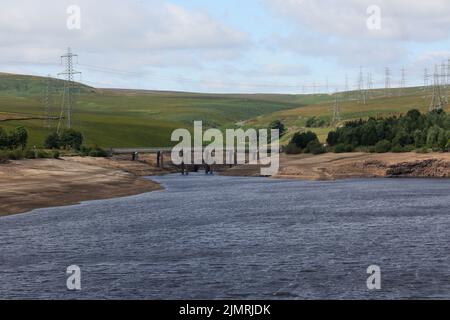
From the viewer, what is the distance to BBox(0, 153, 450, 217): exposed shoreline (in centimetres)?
10038

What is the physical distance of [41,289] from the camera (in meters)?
45.3

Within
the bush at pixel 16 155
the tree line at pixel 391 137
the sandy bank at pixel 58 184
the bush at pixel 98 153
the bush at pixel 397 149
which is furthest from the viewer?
the bush at pixel 98 153

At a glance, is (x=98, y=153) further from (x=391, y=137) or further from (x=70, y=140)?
(x=391, y=137)

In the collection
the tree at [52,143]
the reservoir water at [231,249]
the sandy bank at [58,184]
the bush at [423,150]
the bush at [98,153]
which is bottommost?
the reservoir water at [231,249]

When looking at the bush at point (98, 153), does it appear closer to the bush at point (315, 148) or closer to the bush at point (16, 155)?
the bush at point (16, 155)

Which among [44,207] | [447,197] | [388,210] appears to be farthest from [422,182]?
[44,207]

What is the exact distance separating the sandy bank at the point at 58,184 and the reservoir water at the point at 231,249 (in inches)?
185

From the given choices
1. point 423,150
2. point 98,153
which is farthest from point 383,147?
point 98,153

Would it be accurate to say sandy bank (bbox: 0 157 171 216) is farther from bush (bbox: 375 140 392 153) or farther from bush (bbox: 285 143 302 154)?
bush (bbox: 375 140 392 153)

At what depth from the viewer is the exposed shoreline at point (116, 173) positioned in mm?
100375

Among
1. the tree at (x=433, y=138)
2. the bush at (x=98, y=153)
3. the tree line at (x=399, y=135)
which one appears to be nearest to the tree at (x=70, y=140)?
the bush at (x=98, y=153)

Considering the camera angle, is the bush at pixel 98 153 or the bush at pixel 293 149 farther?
the bush at pixel 293 149

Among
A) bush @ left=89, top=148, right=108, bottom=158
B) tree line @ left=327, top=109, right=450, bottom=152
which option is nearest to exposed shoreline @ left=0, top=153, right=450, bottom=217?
tree line @ left=327, top=109, right=450, bottom=152
